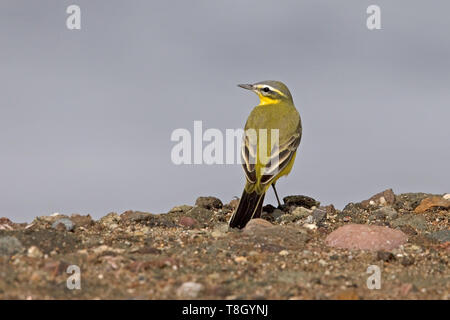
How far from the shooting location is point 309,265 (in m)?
8.43

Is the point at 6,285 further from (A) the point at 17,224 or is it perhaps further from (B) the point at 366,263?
(B) the point at 366,263

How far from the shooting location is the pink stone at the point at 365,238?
32.3 ft

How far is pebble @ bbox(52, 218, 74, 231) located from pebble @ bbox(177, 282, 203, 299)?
12.3 ft

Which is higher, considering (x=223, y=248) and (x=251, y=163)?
(x=251, y=163)

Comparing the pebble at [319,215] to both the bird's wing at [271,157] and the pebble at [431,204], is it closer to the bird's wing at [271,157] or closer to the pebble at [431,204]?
the bird's wing at [271,157]

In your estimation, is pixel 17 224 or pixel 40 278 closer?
pixel 40 278

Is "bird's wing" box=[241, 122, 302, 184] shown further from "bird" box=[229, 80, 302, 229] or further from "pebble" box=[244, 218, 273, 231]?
"pebble" box=[244, 218, 273, 231]

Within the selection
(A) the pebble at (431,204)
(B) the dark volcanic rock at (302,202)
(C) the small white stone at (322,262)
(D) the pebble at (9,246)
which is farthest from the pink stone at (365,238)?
(D) the pebble at (9,246)

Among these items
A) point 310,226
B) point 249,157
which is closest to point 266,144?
point 249,157

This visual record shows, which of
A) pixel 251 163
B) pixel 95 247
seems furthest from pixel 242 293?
pixel 251 163

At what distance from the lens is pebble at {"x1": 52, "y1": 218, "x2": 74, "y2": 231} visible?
1027 cm

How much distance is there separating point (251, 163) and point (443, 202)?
13.9ft

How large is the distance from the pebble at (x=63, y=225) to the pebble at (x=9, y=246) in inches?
55.6
